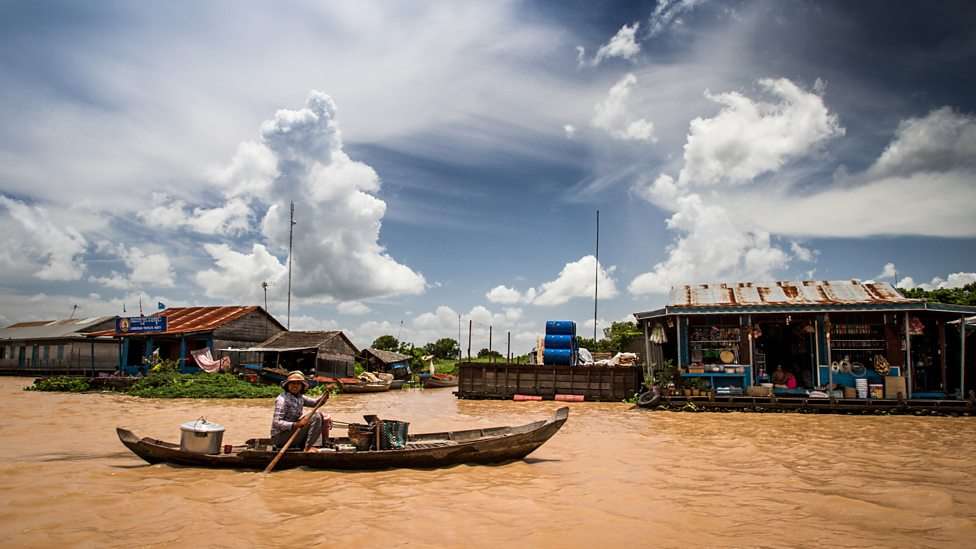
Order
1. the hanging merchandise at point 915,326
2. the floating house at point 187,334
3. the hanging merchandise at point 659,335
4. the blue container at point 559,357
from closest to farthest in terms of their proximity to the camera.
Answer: the hanging merchandise at point 915,326
the hanging merchandise at point 659,335
the blue container at point 559,357
the floating house at point 187,334

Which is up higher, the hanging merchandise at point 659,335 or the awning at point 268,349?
the hanging merchandise at point 659,335

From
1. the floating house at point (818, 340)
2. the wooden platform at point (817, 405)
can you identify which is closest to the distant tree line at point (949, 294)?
the floating house at point (818, 340)

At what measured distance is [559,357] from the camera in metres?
22.0

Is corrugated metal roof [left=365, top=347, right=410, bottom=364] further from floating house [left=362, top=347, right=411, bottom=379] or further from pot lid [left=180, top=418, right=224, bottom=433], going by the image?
pot lid [left=180, top=418, right=224, bottom=433]

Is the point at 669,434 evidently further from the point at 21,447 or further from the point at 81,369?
the point at 81,369

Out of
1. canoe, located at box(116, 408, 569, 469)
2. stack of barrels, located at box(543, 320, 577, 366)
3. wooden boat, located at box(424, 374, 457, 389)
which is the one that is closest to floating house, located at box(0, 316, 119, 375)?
wooden boat, located at box(424, 374, 457, 389)

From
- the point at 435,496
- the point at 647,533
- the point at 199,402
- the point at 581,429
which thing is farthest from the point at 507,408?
the point at 647,533

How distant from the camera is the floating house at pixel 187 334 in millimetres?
29688

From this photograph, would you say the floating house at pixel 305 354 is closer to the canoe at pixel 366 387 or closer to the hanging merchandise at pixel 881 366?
the canoe at pixel 366 387

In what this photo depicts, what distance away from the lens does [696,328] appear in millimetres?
18328

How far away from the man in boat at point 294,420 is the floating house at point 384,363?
31.4 meters

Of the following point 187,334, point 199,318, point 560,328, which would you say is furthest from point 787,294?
point 199,318

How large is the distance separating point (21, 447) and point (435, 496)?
8.71m

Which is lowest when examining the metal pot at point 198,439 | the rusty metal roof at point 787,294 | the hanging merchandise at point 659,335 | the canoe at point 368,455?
the canoe at point 368,455
